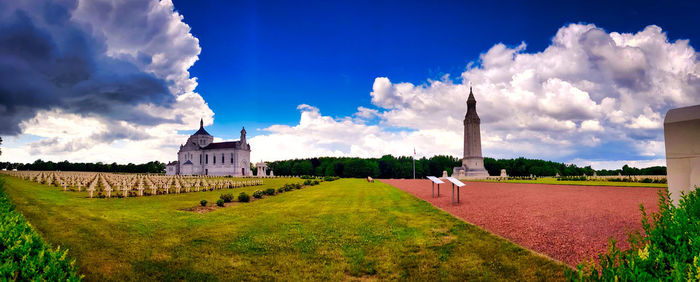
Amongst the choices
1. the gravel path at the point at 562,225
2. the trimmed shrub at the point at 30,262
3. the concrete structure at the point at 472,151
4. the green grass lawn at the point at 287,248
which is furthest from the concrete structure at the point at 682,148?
the concrete structure at the point at 472,151

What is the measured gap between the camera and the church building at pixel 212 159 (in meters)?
96.2

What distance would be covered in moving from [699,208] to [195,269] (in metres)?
8.77

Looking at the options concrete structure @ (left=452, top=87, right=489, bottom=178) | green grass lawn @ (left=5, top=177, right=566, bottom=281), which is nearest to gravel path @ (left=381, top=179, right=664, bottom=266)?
green grass lawn @ (left=5, top=177, right=566, bottom=281)

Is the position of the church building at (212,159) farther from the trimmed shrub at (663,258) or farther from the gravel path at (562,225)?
the trimmed shrub at (663,258)

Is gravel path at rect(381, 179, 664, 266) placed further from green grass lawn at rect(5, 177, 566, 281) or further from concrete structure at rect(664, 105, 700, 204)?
concrete structure at rect(664, 105, 700, 204)

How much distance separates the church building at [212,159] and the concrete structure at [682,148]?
9645 centimetres

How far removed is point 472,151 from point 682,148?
64881 millimetres

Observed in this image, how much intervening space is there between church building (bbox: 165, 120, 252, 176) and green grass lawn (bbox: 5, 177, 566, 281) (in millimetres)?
85420

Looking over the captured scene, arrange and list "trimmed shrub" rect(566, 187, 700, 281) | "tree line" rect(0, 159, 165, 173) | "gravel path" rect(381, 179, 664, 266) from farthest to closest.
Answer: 1. "tree line" rect(0, 159, 165, 173)
2. "gravel path" rect(381, 179, 664, 266)
3. "trimmed shrub" rect(566, 187, 700, 281)

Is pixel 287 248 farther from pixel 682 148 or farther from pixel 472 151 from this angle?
pixel 472 151

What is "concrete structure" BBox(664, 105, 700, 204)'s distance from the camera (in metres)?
6.63

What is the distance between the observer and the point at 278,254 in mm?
8250

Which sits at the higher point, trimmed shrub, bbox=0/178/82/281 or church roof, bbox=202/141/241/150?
church roof, bbox=202/141/241/150

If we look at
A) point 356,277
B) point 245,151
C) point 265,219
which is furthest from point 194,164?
point 356,277
